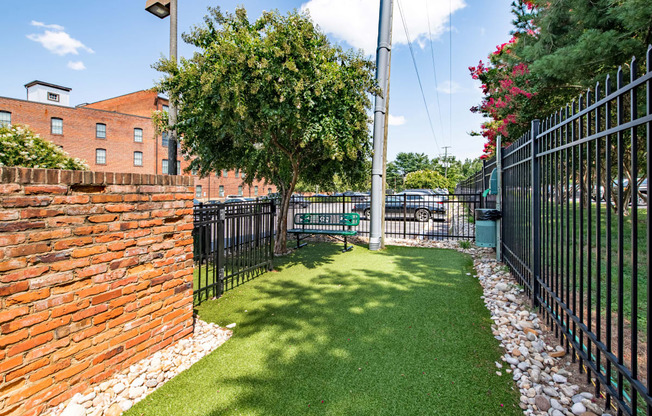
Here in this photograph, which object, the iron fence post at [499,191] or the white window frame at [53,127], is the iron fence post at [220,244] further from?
the white window frame at [53,127]

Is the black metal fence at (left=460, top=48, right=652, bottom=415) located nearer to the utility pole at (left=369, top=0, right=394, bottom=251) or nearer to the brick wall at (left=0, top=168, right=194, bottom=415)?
the utility pole at (left=369, top=0, right=394, bottom=251)

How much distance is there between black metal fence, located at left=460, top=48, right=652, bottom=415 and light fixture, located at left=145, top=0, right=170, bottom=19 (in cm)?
592

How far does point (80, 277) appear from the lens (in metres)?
2.31

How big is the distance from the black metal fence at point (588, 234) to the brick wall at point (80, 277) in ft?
10.4

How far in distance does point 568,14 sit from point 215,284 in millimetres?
8014

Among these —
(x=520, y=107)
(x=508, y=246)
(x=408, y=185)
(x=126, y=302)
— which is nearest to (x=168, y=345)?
(x=126, y=302)

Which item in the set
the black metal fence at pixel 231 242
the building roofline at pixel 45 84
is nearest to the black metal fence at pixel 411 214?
the black metal fence at pixel 231 242

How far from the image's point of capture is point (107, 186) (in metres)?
2.51

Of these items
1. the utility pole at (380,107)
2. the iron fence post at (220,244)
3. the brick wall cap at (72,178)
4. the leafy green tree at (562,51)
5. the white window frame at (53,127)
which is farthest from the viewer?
the white window frame at (53,127)

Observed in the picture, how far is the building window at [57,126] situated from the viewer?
97.3 ft

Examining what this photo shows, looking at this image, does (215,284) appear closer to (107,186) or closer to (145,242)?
(145,242)

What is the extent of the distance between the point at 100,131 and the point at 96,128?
44 cm

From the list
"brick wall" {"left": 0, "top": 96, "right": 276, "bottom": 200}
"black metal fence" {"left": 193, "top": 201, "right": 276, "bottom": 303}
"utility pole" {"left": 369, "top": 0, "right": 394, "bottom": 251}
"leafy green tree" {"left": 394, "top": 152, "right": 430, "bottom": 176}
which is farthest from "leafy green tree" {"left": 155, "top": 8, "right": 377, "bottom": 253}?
"leafy green tree" {"left": 394, "top": 152, "right": 430, "bottom": 176}

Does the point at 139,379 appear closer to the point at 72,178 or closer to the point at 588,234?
the point at 72,178
